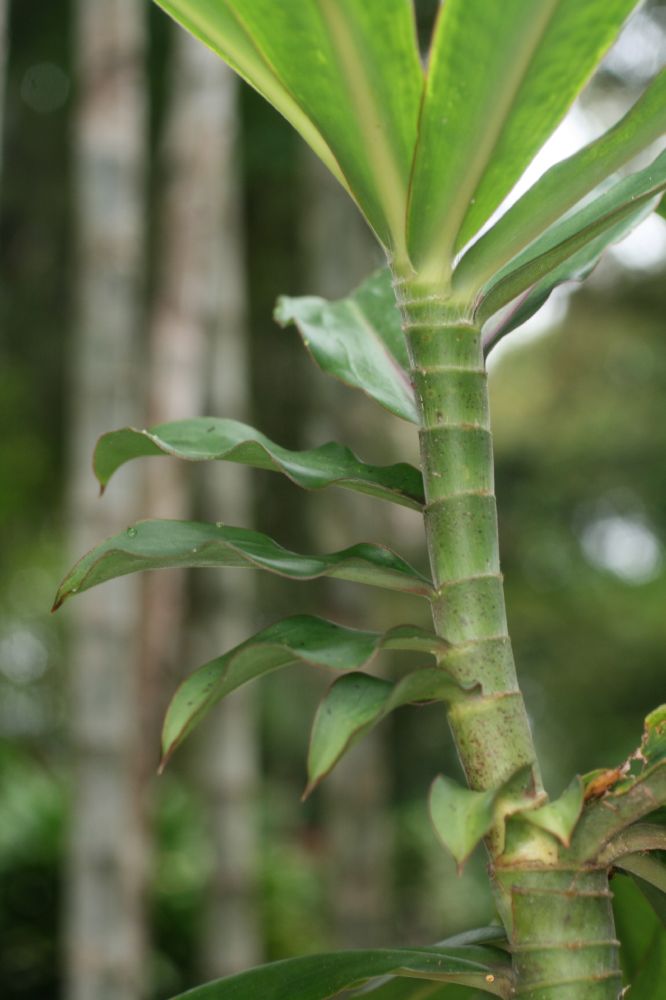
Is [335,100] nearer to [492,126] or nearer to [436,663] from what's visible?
[492,126]

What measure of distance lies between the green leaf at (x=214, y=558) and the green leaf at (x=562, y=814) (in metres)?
0.08

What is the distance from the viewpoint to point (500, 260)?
15.8 inches

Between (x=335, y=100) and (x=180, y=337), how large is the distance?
250cm

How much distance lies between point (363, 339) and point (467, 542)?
149 mm

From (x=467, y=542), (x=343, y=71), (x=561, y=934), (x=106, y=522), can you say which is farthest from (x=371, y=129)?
(x=106, y=522)

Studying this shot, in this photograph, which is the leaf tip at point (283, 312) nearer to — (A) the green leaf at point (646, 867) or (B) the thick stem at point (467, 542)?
(B) the thick stem at point (467, 542)

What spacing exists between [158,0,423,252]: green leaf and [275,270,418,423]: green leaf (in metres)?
0.08

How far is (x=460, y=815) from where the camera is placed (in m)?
0.35

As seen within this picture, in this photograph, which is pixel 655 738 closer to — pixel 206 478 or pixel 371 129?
pixel 371 129

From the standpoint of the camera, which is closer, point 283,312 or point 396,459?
point 283,312

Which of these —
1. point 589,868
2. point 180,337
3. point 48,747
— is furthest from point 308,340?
point 48,747

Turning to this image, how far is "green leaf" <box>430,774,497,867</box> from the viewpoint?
0.34m

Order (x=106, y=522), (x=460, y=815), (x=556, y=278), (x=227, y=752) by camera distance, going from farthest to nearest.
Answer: (x=227, y=752) → (x=106, y=522) → (x=556, y=278) → (x=460, y=815)

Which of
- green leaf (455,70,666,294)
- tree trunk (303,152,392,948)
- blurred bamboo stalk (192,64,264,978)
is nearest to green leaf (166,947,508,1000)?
green leaf (455,70,666,294)
